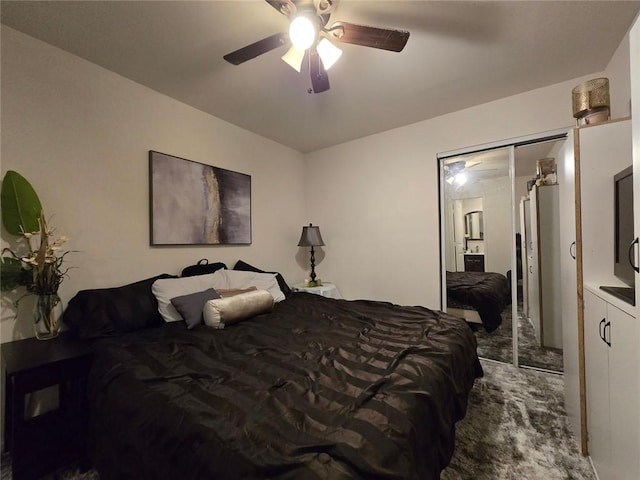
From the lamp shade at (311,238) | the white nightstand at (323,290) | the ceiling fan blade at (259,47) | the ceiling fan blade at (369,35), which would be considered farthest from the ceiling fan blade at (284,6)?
the white nightstand at (323,290)

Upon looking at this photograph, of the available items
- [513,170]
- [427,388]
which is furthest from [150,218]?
[513,170]

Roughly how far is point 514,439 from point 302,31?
2628mm

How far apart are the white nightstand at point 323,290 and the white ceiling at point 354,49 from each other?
205 centimetres

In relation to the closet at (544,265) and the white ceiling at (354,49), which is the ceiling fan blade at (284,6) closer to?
the white ceiling at (354,49)

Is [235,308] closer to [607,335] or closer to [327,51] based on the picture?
[327,51]

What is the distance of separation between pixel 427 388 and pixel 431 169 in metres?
2.50

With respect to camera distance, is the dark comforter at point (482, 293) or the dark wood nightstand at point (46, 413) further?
the dark comforter at point (482, 293)

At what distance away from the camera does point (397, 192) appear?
3268 mm

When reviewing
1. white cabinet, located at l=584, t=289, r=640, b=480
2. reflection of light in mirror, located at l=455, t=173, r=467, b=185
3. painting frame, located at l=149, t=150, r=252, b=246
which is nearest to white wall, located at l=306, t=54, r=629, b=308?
reflection of light in mirror, located at l=455, t=173, r=467, b=185

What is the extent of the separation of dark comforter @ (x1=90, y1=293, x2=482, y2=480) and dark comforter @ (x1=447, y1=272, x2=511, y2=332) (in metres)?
1.23

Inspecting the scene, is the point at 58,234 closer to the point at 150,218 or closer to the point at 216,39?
the point at 150,218

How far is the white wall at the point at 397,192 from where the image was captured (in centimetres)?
258

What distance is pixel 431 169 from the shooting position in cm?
303

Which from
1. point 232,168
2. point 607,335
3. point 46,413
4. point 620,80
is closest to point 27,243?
point 46,413
